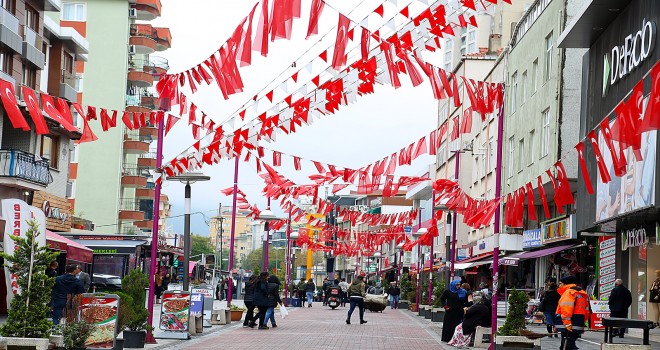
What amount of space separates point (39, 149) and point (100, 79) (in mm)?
31001

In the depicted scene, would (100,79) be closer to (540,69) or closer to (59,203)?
(59,203)

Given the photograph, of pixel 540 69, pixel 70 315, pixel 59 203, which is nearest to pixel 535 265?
pixel 540 69

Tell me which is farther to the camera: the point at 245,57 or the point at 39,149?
the point at 39,149

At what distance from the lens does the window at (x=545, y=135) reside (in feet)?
135

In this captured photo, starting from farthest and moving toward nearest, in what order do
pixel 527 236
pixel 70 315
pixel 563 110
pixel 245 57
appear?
pixel 527 236 < pixel 563 110 < pixel 70 315 < pixel 245 57

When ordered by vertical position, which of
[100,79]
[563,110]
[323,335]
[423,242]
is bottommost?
[323,335]

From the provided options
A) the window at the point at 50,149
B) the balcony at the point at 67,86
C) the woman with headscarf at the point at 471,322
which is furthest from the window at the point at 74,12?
the woman with headscarf at the point at 471,322

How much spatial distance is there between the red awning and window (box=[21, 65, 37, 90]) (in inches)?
273

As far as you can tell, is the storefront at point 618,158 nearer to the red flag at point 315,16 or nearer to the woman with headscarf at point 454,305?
the woman with headscarf at point 454,305

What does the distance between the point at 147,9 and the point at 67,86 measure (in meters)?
30.5

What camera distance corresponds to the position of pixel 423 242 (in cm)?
5053

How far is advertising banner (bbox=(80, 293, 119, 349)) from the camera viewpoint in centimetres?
1852

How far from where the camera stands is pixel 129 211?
7319 cm

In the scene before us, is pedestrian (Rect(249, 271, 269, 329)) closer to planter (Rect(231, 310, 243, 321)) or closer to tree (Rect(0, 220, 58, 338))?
planter (Rect(231, 310, 243, 321))
